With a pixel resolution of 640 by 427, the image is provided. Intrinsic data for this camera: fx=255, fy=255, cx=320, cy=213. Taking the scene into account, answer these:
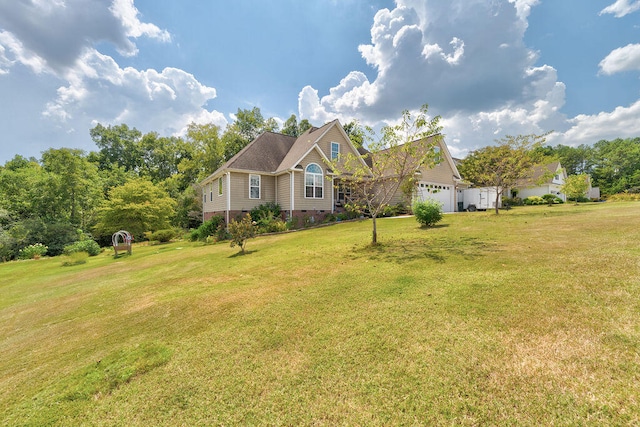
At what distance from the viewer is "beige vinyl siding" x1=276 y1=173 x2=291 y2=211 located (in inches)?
722

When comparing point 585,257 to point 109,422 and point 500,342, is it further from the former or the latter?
point 109,422

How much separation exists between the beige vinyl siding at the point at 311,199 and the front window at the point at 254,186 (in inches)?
120

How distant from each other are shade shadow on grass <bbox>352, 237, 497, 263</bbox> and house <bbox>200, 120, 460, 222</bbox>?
10.1 metres

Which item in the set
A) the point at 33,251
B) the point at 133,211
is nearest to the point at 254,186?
the point at 133,211

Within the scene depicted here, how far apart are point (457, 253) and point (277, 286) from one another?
16.1 feet

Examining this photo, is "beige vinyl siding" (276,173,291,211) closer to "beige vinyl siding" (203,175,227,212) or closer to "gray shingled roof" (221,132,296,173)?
"gray shingled roof" (221,132,296,173)

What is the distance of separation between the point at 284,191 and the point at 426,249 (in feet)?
41.8

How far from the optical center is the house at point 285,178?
18.1 m

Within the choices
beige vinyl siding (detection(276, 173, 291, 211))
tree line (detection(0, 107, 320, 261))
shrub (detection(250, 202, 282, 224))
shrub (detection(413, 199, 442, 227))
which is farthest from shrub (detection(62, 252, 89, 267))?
shrub (detection(413, 199, 442, 227))

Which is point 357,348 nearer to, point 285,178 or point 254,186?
point 285,178

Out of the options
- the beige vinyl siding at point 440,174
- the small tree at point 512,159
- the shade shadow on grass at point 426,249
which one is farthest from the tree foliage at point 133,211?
the small tree at point 512,159

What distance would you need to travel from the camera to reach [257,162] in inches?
764

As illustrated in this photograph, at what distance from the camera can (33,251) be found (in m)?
17.3

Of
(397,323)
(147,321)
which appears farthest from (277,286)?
(397,323)
